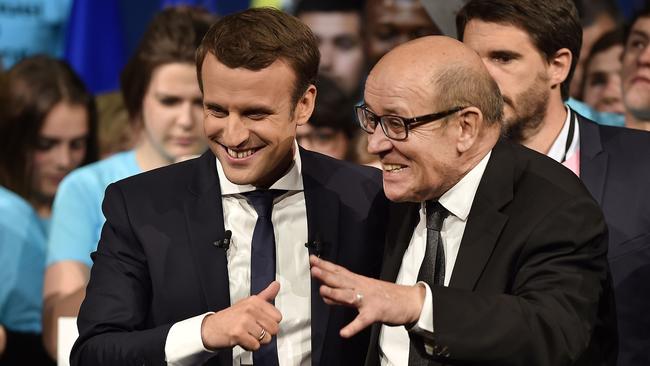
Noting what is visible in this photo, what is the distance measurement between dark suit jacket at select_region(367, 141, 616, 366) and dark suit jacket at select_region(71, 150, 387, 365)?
169 millimetres

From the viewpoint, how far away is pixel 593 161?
338cm

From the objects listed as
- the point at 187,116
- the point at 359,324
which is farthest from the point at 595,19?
the point at 359,324

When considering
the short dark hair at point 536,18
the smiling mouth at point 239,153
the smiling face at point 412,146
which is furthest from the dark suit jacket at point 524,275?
the short dark hair at point 536,18

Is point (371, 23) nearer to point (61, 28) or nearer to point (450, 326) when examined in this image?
point (61, 28)

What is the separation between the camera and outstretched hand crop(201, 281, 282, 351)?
2.33m

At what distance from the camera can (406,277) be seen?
2697mm

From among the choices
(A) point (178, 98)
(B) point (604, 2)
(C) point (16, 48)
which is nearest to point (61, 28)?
(C) point (16, 48)

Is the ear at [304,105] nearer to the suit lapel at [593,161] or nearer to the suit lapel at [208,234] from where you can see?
the suit lapel at [208,234]

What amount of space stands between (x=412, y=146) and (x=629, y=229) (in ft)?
3.16

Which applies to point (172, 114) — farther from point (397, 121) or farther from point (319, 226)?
point (397, 121)

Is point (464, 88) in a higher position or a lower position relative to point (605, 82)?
higher

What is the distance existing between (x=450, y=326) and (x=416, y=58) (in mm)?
666

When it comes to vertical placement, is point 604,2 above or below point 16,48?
above

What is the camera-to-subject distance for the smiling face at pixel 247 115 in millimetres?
2723
